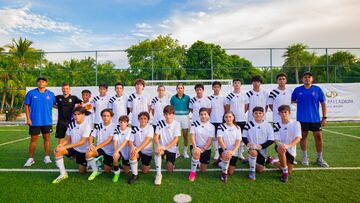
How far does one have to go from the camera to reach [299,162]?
16.1ft

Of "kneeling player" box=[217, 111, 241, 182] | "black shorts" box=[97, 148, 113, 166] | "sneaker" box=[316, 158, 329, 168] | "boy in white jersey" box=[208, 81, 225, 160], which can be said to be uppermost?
"boy in white jersey" box=[208, 81, 225, 160]

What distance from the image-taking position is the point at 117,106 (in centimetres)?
536

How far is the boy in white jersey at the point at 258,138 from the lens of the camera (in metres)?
3.98

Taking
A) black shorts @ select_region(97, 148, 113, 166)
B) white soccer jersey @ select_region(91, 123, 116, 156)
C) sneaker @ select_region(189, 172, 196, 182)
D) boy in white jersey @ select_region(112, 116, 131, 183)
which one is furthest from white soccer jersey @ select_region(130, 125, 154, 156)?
sneaker @ select_region(189, 172, 196, 182)

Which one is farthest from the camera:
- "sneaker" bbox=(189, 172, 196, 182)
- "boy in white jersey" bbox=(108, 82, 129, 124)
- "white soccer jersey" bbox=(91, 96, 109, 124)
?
"white soccer jersey" bbox=(91, 96, 109, 124)

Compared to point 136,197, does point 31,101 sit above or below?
above

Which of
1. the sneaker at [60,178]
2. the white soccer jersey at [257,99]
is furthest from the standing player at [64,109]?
the white soccer jersey at [257,99]

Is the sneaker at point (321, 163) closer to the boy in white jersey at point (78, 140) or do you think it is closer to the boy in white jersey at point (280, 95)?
the boy in white jersey at point (280, 95)

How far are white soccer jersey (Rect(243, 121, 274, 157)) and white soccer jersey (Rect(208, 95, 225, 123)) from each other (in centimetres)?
101

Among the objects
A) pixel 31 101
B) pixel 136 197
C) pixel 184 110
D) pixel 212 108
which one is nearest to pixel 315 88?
pixel 212 108

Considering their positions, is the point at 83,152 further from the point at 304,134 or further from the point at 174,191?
the point at 304,134

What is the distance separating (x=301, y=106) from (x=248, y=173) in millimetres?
1824

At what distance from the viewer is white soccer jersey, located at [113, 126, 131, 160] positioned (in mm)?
4099

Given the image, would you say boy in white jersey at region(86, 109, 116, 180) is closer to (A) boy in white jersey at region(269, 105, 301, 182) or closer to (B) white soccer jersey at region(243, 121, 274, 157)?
(B) white soccer jersey at region(243, 121, 274, 157)
